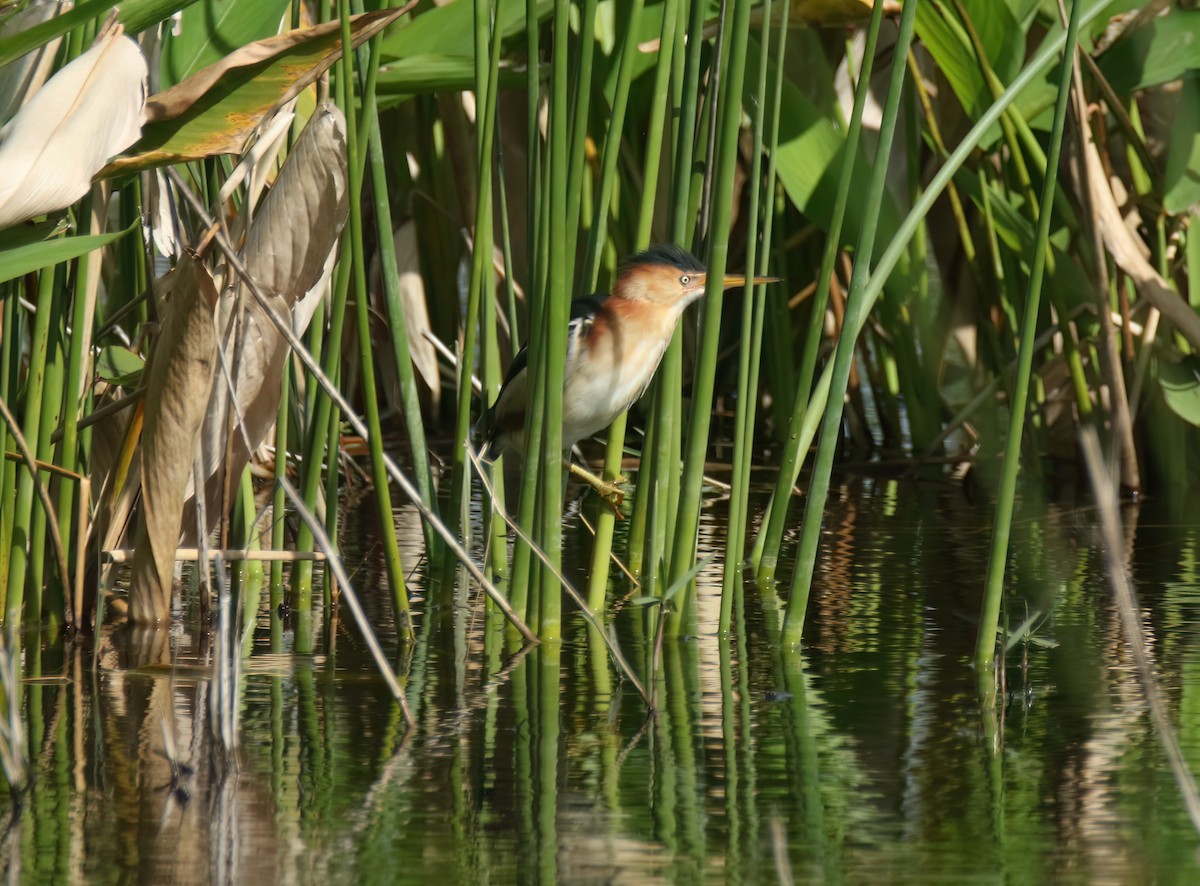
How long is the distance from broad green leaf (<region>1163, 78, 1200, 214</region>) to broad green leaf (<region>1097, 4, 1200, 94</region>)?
0.06 metres

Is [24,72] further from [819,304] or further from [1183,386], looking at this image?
[1183,386]

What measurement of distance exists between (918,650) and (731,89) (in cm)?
118

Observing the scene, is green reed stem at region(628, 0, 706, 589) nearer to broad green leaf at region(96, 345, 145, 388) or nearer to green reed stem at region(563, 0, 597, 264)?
green reed stem at region(563, 0, 597, 264)

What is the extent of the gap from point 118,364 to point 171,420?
394 millimetres

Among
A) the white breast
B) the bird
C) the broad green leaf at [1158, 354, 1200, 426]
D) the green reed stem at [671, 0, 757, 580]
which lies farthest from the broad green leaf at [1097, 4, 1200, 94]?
the green reed stem at [671, 0, 757, 580]

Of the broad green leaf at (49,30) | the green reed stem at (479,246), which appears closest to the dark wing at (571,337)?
the green reed stem at (479,246)

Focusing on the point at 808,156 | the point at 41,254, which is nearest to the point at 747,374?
the point at 41,254

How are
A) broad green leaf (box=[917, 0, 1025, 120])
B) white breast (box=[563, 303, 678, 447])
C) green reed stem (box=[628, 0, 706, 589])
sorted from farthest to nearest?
broad green leaf (box=[917, 0, 1025, 120]) → white breast (box=[563, 303, 678, 447]) → green reed stem (box=[628, 0, 706, 589])

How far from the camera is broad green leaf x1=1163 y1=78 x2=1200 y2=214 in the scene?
4.75 metres

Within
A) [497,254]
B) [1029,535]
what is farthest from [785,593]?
[497,254]

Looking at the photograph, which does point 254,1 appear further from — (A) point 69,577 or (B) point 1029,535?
(B) point 1029,535

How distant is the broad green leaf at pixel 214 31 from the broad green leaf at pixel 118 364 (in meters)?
0.58

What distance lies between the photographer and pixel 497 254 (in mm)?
5961

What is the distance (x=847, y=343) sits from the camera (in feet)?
10.2
